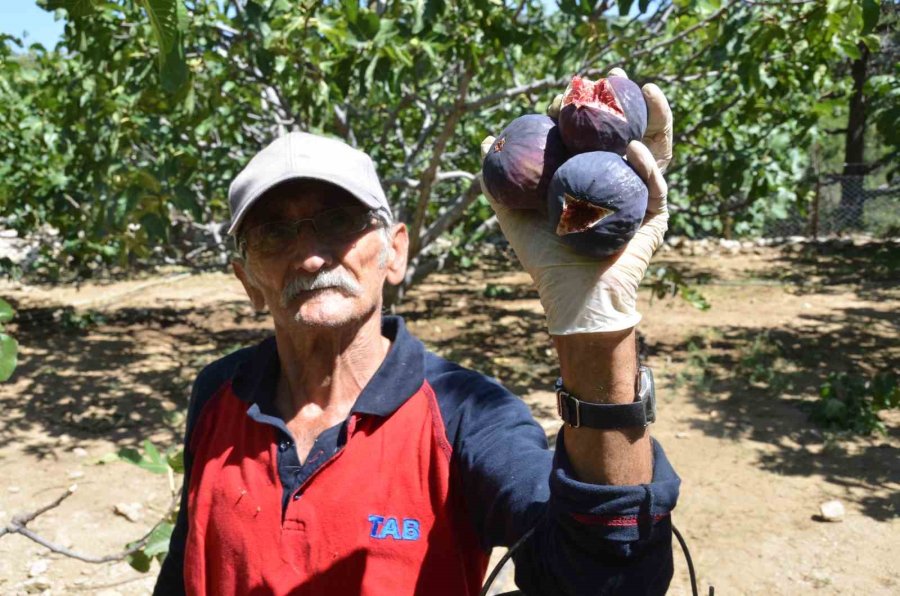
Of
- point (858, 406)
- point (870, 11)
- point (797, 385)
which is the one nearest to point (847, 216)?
point (797, 385)

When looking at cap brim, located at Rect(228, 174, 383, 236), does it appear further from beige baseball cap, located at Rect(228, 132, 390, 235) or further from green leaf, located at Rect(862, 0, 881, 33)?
green leaf, located at Rect(862, 0, 881, 33)

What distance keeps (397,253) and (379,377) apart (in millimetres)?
362

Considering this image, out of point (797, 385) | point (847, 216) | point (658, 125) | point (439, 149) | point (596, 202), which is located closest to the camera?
point (596, 202)

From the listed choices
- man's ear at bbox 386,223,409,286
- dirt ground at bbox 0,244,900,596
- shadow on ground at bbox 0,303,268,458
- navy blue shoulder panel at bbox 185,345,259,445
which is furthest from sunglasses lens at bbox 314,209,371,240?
shadow on ground at bbox 0,303,268,458

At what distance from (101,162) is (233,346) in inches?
119

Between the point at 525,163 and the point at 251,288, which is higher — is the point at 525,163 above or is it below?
above

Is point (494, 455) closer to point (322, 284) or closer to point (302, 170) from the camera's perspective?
point (322, 284)

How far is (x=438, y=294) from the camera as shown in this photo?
961 cm

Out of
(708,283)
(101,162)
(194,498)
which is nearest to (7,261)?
(101,162)

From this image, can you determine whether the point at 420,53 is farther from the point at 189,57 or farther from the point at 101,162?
the point at 101,162

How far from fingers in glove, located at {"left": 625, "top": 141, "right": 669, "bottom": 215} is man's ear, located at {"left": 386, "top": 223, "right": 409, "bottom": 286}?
2.51ft

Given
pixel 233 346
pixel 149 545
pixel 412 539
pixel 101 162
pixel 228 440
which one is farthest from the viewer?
pixel 233 346

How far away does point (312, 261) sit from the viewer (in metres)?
1.51

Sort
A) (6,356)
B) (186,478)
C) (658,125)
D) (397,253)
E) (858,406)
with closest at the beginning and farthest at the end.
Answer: (658,125)
(186,478)
(397,253)
(6,356)
(858,406)
